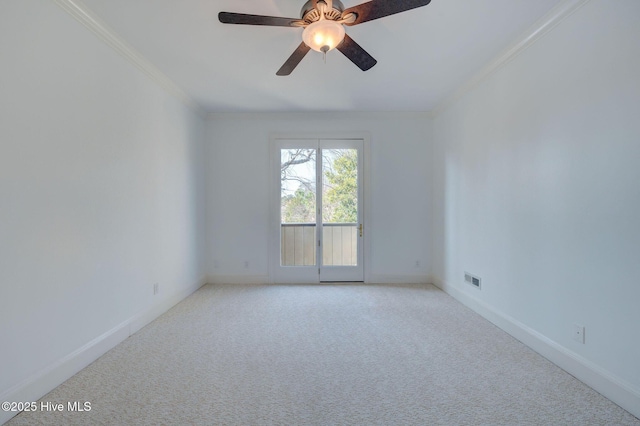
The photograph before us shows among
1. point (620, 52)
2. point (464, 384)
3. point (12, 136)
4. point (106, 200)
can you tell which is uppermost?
point (620, 52)

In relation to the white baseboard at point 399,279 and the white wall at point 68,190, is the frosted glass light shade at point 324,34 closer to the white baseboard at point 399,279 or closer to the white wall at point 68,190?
the white wall at point 68,190

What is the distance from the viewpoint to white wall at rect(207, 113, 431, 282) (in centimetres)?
454

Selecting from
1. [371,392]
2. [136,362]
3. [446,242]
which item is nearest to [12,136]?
[136,362]

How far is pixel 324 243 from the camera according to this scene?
463 cm

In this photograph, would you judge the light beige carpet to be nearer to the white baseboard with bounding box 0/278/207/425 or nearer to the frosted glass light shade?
the white baseboard with bounding box 0/278/207/425

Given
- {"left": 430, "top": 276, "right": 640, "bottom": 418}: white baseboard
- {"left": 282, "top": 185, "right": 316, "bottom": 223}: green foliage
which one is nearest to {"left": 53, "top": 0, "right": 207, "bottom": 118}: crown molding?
{"left": 282, "top": 185, "right": 316, "bottom": 223}: green foliage

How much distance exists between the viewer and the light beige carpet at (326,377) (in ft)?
5.46

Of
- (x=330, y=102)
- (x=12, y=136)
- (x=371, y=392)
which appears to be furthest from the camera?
(x=330, y=102)

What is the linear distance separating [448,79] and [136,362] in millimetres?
3970

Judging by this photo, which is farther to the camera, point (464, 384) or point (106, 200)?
point (106, 200)

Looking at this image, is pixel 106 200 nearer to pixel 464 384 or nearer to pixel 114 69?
pixel 114 69

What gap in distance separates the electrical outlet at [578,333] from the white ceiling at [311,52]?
2.22 metres

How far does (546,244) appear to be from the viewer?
2312mm

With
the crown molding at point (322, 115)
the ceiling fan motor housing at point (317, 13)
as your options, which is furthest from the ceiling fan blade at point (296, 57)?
the crown molding at point (322, 115)
